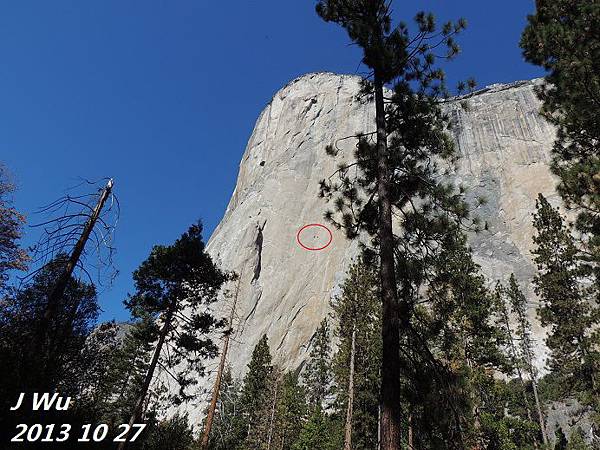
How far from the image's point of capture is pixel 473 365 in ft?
75.0

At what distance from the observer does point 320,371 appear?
4650 cm

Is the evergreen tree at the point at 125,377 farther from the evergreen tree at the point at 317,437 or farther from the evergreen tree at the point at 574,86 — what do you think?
the evergreen tree at the point at 574,86

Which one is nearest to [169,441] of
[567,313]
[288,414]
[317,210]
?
[288,414]

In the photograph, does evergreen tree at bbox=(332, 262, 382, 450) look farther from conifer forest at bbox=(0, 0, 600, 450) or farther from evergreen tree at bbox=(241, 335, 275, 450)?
evergreen tree at bbox=(241, 335, 275, 450)

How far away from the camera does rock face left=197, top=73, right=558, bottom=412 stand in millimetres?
58125

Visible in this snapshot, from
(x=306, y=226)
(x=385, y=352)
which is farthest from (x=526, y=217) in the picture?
(x=385, y=352)

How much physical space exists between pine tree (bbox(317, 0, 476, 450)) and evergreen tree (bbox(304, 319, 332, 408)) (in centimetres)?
4082

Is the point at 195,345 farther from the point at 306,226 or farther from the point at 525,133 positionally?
the point at 525,133

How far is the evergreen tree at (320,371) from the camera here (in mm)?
46375

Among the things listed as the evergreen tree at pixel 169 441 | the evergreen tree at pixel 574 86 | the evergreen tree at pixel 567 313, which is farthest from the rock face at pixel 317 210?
the evergreen tree at pixel 574 86

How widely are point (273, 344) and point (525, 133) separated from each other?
194 feet

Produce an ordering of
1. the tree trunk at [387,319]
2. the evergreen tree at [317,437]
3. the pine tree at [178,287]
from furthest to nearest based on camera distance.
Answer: the evergreen tree at [317,437] → the pine tree at [178,287] → the tree trunk at [387,319]

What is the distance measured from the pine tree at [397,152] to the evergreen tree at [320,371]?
40.8 metres

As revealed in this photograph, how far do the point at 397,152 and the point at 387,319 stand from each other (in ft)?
12.5
